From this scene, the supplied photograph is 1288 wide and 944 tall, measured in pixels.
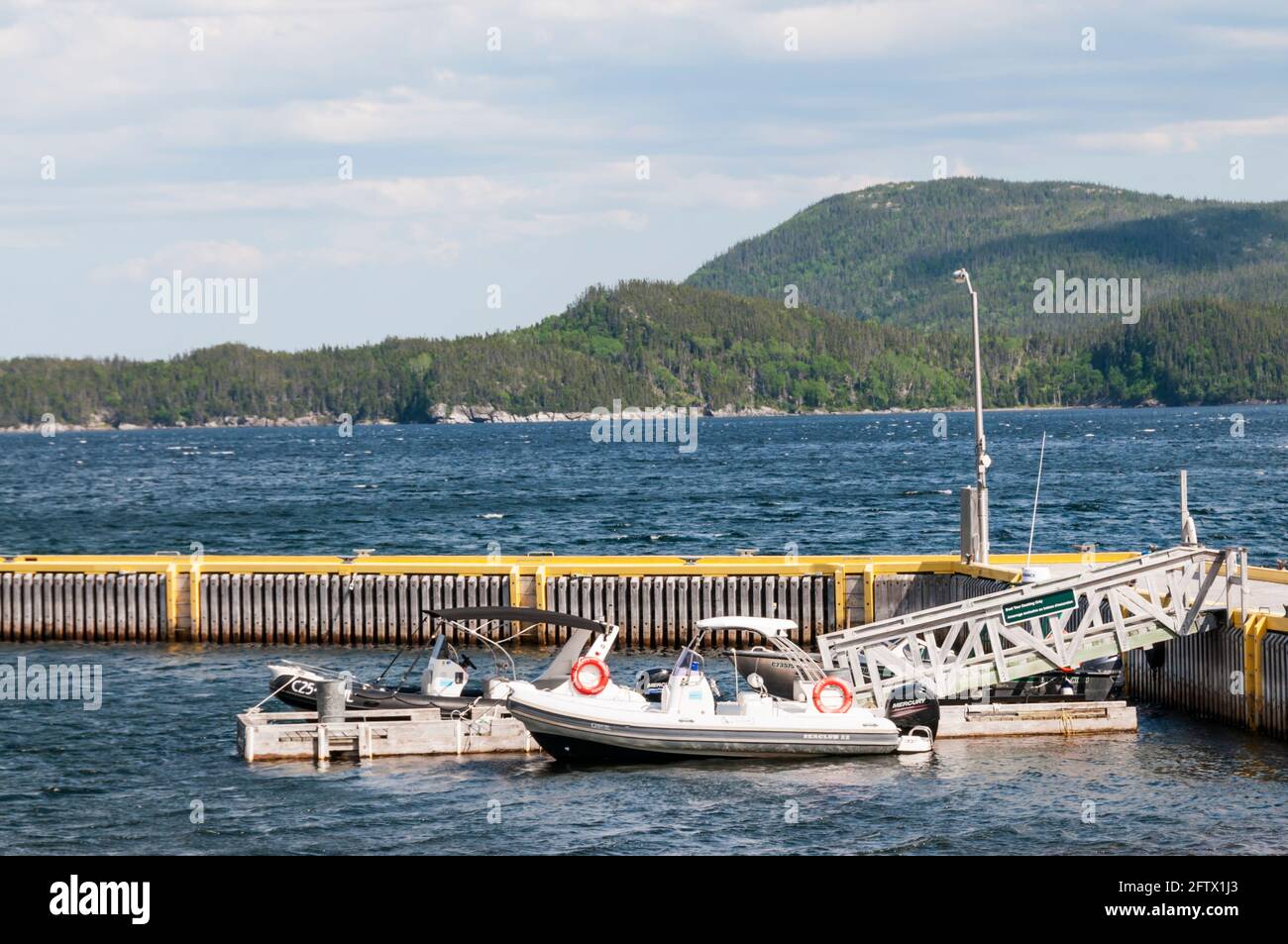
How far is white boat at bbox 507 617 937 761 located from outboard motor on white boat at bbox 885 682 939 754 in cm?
3

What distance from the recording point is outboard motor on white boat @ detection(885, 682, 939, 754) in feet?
91.0

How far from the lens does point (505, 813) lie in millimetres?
24625

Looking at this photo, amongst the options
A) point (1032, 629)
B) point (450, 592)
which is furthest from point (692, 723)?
point (450, 592)

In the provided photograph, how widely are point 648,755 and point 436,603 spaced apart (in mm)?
14240

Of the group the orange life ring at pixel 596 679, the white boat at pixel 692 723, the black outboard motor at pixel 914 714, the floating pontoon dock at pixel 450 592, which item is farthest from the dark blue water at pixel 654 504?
the orange life ring at pixel 596 679

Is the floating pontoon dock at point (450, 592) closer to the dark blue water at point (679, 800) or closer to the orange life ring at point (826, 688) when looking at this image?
the orange life ring at point (826, 688)

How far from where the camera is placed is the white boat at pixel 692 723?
27406 mm

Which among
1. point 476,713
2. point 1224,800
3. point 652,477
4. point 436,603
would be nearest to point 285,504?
point 652,477

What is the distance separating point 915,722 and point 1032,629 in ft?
11.2

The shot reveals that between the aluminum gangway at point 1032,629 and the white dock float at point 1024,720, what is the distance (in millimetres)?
971

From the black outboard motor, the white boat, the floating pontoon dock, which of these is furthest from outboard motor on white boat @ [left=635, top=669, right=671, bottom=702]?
the floating pontoon dock

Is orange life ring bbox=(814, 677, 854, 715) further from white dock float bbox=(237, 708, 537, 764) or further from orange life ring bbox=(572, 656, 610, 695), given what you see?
white dock float bbox=(237, 708, 537, 764)
